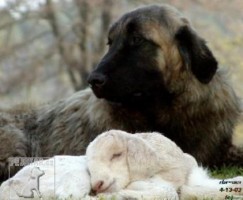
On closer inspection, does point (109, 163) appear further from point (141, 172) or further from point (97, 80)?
point (97, 80)

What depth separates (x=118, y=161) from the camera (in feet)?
14.7

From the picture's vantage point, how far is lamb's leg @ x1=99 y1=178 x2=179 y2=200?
419cm

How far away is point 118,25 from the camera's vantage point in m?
6.26

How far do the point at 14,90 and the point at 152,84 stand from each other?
1542 cm

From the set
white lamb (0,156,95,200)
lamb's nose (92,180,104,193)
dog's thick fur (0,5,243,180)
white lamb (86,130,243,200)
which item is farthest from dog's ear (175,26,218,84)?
lamb's nose (92,180,104,193)

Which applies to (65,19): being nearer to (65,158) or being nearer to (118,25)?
(118,25)

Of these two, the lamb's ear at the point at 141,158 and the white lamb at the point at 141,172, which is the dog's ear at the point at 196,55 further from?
the lamb's ear at the point at 141,158

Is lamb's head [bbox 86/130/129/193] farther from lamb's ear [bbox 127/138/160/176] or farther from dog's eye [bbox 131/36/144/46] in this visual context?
dog's eye [bbox 131/36/144/46]

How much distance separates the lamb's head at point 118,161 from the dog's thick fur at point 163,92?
54.1 inches

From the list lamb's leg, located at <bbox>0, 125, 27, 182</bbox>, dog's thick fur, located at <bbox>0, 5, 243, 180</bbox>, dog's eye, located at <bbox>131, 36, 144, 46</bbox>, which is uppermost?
dog's eye, located at <bbox>131, 36, 144, 46</bbox>

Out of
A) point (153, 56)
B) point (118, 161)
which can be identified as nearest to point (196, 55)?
point (153, 56)

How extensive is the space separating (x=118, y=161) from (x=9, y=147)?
94.4 inches

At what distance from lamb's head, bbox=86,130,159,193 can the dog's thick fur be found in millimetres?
1373

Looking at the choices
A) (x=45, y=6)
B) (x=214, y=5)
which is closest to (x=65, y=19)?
(x=45, y=6)
